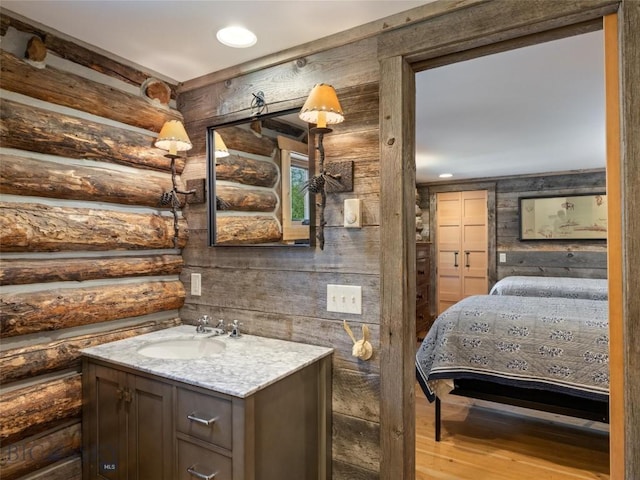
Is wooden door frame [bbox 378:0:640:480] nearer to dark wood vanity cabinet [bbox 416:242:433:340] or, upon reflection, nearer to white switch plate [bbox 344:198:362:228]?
white switch plate [bbox 344:198:362:228]

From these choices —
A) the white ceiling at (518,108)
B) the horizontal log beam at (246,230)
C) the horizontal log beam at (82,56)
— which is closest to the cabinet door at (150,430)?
the horizontal log beam at (246,230)

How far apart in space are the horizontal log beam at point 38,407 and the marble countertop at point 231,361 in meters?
0.18

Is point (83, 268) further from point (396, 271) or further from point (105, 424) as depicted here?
point (396, 271)

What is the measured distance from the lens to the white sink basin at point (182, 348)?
6.39 ft

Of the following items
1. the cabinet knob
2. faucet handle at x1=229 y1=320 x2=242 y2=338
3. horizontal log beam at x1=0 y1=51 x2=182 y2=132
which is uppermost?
horizontal log beam at x1=0 y1=51 x2=182 y2=132

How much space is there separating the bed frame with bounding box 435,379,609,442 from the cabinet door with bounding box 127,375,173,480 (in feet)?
6.28

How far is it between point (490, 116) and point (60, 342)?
3057mm

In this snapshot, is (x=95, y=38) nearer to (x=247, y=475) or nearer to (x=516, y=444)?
(x=247, y=475)

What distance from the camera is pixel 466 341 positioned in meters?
2.69

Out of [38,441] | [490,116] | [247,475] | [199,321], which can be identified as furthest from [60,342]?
[490,116]

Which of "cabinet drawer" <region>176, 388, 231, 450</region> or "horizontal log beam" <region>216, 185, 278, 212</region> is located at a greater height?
"horizontal log beam" <region>216, 185, 278, 212</region>

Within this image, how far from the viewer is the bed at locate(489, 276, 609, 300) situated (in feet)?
12.9

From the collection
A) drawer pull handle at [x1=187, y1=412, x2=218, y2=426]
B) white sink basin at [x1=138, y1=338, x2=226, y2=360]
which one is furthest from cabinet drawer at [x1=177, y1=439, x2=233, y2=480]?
white sink basin at [x1=138, y1=338, x2=226, y2=360]

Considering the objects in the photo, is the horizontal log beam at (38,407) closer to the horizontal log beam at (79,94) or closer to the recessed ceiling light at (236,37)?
the horizontal log beam at (79,94)
